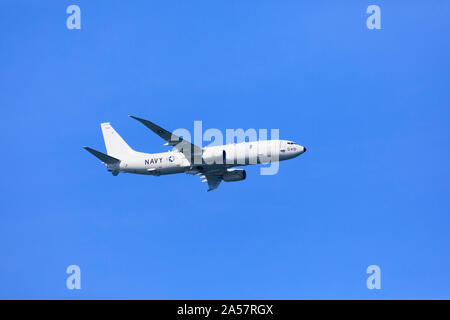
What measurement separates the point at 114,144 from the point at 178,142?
40.9 ft

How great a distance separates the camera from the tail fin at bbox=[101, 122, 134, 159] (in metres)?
88.6

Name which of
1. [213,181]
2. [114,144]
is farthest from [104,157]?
[213,181]

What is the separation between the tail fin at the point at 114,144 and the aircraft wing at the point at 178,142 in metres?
8.51

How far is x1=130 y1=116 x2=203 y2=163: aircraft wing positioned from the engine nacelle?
7514mm

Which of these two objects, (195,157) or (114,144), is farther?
(114,144)

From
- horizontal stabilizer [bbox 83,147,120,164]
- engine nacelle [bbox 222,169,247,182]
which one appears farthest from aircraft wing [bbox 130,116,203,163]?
horizontal stabilizer [bbox 83,147,120,164]

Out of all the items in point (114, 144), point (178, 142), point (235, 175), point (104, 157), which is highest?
point (114, 144)

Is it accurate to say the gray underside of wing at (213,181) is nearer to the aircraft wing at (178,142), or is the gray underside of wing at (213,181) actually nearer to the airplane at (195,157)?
the airplane at (195,157)

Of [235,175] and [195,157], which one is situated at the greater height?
[195,157]

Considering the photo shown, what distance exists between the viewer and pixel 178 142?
267 ft

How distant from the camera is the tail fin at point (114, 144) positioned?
8856 cm

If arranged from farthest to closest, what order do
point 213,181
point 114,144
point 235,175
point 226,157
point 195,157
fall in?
point 213,181
point 114,144
point 235,175
point 195,157
point 226,157

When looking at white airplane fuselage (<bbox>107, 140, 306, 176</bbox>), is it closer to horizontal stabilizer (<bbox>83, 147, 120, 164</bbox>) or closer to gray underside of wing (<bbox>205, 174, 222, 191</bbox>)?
horizontal stabilizer (<bbox>83, 147, 120, 164</bbox>)

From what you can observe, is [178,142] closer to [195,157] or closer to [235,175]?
[195,157]
